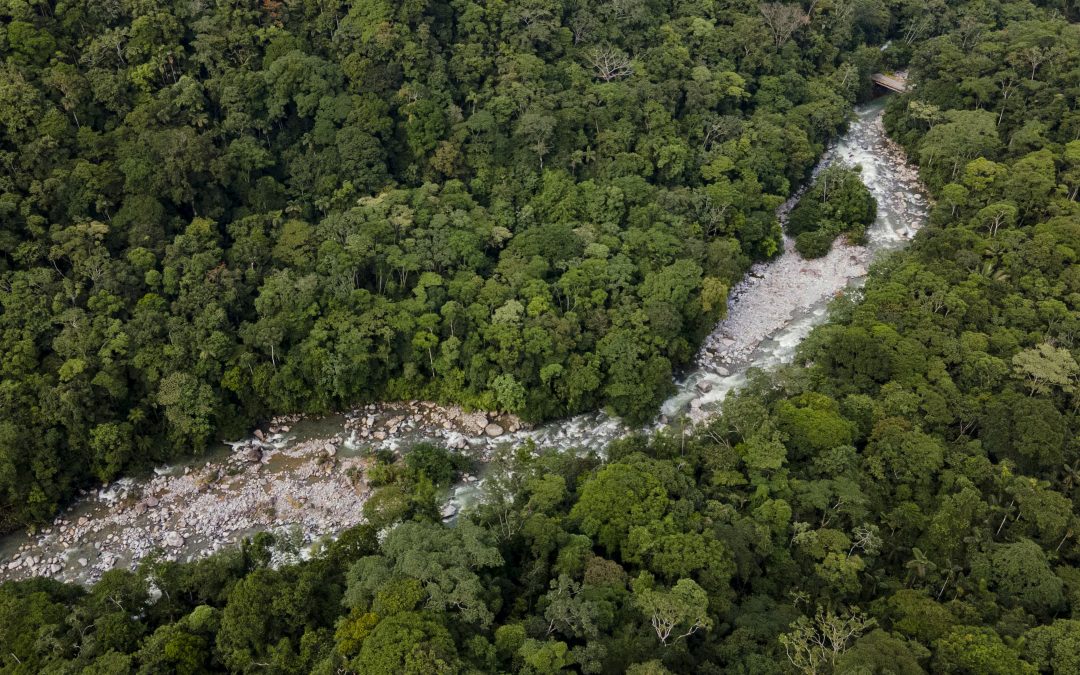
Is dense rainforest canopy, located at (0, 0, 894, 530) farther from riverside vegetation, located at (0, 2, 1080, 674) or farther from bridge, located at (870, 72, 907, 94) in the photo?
bridge, located at (870, 72, 907, 94)

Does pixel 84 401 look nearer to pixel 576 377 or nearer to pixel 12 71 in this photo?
pixel 12 71

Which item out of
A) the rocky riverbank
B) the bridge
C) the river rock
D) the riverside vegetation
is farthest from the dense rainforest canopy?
the bridge

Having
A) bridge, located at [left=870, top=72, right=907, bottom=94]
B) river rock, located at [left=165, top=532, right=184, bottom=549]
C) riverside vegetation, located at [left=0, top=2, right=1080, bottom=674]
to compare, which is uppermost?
bridge, located at [left=870, top=72, right=907, bottom=94]

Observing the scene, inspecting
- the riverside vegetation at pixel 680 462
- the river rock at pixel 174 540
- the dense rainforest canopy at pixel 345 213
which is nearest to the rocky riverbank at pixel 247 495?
the river rock at pixel 174 540

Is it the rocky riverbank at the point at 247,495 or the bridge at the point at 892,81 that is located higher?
the bridge at the point at 892,81

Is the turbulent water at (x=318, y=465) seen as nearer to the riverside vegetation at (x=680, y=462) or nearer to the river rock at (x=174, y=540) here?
the river rock at (x=174, y=540)

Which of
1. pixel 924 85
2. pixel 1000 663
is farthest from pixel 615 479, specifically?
pixel 924 85
